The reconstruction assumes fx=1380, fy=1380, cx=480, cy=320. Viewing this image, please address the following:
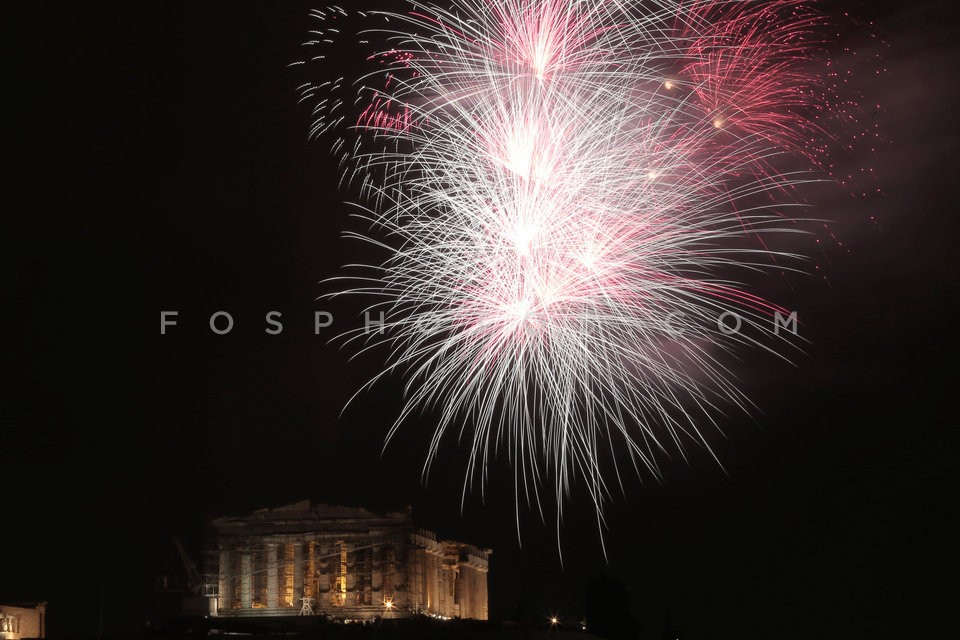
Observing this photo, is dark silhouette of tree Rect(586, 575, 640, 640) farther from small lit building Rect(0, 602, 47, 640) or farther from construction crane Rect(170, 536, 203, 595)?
small lit building Rect(0, 602, 47, 640)

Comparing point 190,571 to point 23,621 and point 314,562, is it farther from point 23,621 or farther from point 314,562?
point 23,621

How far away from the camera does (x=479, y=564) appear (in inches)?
3762

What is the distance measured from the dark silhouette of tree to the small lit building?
1177 inches

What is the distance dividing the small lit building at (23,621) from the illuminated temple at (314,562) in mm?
10758

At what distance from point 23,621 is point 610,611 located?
31704 mm

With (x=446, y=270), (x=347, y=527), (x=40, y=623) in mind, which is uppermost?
(x=446, y=270)

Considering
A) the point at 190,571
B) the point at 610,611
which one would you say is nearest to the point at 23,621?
the point at 190,571

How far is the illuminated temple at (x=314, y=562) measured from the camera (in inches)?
3255

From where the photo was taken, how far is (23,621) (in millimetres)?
74625

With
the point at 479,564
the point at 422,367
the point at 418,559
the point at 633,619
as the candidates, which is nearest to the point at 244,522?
the point at 418,559

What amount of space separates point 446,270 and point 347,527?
43.3 m

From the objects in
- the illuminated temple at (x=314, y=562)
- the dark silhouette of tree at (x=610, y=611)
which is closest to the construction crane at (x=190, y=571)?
the illuminated temple at (x=314, y=562)

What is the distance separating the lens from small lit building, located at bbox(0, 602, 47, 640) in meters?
72.3

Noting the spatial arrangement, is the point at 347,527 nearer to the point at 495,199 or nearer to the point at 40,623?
the point at 40,623
